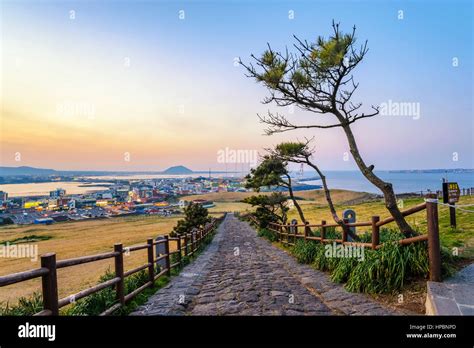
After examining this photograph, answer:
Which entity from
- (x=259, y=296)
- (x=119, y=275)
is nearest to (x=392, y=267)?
(x=259, y=296)

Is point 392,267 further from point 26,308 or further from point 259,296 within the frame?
point 26,308

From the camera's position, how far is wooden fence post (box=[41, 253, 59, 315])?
3.43 meters

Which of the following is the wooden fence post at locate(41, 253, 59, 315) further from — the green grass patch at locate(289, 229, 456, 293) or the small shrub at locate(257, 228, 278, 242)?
the small shrub at locate(257, 228, 278, 242)

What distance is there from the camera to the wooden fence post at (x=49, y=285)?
11.3 feet

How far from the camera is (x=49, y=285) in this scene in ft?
11.3

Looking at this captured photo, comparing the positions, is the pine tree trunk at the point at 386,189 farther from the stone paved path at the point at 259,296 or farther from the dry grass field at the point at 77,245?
the dry grass field at the point at 77,245

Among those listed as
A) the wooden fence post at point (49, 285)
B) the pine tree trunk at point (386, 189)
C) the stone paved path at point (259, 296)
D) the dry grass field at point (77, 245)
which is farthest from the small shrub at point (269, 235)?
the wooden fence post at point (49, 285)

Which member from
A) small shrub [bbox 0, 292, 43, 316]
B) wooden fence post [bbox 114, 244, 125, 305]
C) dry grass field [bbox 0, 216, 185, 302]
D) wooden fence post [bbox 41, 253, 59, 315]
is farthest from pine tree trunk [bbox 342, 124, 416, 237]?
dry grass field [bbox 0, 216, 185, 302]

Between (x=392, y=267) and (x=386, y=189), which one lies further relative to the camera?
(x=386, y=189)

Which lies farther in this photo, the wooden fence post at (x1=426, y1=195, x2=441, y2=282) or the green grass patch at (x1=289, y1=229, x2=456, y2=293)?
the green grass patch at (x1=289, y1=229, x2=456, y2=293)
